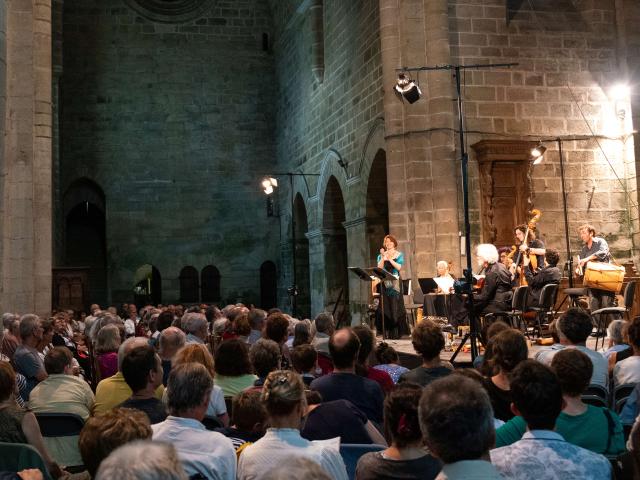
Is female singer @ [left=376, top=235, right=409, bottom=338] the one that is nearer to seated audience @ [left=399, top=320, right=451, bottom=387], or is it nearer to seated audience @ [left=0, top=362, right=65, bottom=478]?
seated audience @ [left=399, top=320, right=451, bottom=387]

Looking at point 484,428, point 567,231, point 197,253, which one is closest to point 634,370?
point 484,428

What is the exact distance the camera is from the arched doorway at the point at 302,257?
21.1 m

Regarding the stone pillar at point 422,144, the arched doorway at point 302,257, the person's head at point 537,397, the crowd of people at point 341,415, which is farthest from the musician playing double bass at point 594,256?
the arched doorway at point 302,257

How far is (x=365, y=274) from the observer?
10.4 meters

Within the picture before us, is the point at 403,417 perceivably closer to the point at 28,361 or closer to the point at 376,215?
the point at 28,361

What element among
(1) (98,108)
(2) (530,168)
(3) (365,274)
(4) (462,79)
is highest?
(1) (98,108)

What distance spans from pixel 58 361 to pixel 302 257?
16.9 metres

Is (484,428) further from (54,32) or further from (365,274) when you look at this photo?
(54,32)

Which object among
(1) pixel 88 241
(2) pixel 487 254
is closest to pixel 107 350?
(2) pixel 487 254

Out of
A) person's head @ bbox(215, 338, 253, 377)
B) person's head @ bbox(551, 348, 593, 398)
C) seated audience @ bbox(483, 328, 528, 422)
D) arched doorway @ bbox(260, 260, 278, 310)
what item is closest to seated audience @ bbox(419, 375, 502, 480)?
person's head @ bbox(551, 348, 593, 398)

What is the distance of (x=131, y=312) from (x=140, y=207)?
8777 mm

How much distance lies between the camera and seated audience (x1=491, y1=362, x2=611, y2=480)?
8.09ft

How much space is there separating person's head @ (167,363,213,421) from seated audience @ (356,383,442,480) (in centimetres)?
81

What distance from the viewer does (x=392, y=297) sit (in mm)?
11289
